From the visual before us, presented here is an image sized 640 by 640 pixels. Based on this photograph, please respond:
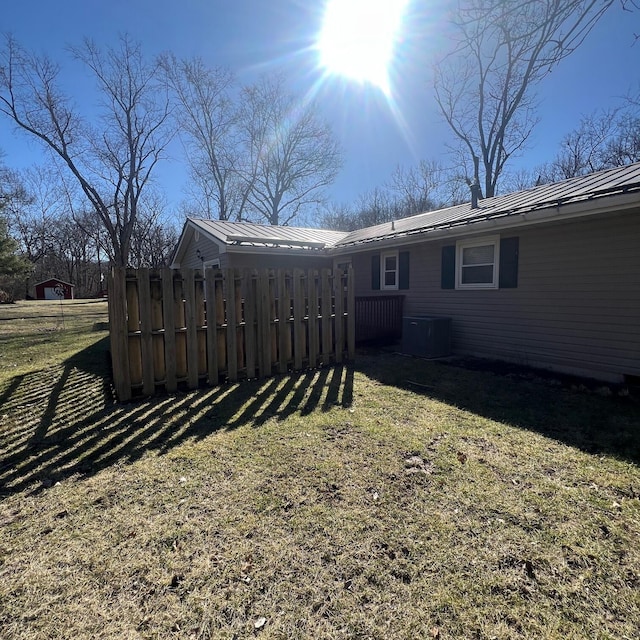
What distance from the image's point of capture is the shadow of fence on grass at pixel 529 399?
3.67 meters

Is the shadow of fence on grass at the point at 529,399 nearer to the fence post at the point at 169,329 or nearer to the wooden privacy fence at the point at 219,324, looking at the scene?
the wooden privacy fence at the point at 219,324

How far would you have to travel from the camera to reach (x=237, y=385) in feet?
17.6

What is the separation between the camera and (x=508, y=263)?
704cm

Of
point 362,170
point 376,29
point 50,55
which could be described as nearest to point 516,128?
point 362,170

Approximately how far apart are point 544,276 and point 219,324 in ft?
18.9

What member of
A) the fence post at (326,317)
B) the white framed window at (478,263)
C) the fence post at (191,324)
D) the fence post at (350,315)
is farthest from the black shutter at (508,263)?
the fence post at (191,324)

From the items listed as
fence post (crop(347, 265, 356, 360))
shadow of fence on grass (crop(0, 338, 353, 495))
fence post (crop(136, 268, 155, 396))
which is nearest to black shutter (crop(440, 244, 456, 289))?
fence post (crop(347, 265, 356, 360))

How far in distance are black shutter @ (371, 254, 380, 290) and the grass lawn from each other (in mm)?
6411

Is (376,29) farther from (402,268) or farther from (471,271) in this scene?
(402,268)

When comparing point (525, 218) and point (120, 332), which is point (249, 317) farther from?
point (525, 218)

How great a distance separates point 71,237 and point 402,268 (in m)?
48.5

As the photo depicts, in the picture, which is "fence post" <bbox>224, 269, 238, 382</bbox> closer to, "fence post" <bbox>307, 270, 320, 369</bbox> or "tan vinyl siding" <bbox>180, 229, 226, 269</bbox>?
"fence post" <bbox>307, 270, 320, 369</bbox>

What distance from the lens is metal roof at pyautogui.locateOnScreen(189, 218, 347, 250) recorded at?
34.9ft

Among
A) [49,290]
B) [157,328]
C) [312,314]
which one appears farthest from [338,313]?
[49,290]
